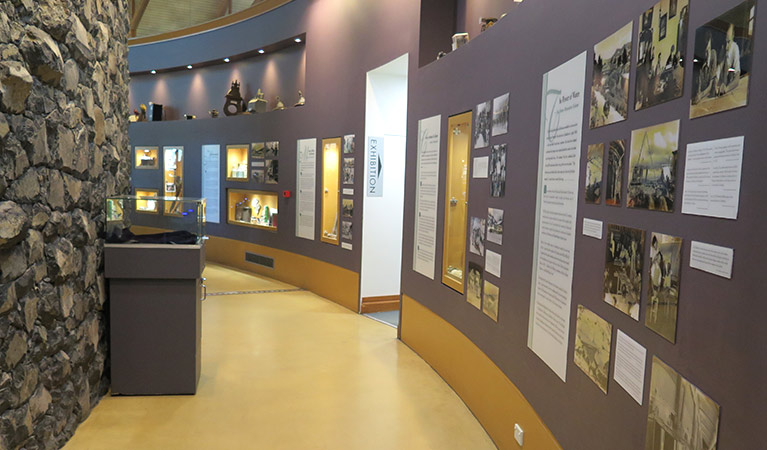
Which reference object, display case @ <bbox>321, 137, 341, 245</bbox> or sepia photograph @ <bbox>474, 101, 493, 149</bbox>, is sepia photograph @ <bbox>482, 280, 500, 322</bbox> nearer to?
sepia photograph @ <bbox>474, 101, 493, 149</bbox>

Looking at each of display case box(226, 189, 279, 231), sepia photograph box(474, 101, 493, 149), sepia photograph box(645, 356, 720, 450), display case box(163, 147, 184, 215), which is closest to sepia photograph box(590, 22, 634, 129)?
sepia photograph box(645, 356, 720, 450)

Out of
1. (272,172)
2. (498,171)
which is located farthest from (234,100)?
(498,171)

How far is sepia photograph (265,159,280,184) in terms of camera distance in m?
8.86

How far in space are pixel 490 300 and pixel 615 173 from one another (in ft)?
5.69

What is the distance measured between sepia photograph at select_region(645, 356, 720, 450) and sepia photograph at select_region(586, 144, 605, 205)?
750 millimetres

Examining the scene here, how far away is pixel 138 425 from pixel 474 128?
10.5ft

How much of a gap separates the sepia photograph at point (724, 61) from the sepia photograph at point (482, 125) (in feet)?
7.31

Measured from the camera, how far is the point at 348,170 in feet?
23.7

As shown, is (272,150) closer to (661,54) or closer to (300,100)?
(300,100)

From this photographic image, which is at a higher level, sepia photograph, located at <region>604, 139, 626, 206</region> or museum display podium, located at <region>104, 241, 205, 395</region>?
sepia photograph, located at <region>604, 139, 626, 206</region>

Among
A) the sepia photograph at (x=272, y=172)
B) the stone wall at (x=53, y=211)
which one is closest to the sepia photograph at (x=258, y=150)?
the sepia photograph at (x=272, y=172)

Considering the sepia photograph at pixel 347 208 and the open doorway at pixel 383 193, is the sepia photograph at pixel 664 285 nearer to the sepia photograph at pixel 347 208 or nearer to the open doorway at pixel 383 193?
the open doorway at pixel 383 193

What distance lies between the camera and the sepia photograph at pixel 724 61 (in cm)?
135

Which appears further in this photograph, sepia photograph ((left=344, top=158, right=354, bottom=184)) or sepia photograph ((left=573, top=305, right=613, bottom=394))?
sepia photograph ((left=344, top=158, right=354, bottom=184))
